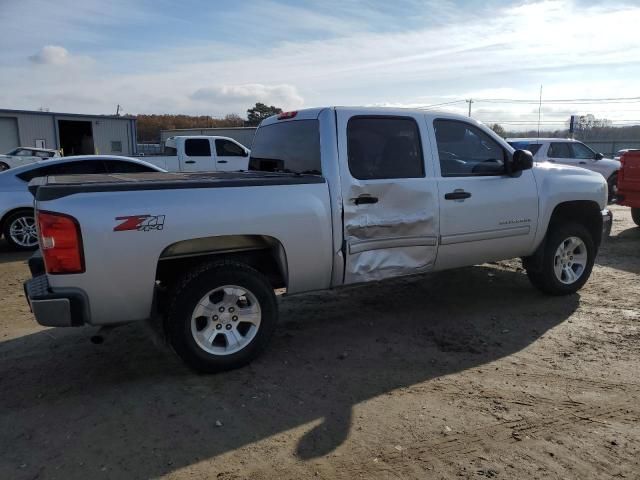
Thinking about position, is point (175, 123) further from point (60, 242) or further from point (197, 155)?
point (60, 242)

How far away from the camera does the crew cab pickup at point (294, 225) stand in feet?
11.1

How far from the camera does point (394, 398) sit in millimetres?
3576

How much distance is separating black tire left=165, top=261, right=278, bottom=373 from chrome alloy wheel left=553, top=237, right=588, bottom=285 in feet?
11.3

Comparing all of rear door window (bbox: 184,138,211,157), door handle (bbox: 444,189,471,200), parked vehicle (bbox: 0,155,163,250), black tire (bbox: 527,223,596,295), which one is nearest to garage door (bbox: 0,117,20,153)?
rear door window (bbox: 184,138,211,157)

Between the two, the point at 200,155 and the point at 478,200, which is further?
the point at 200,155

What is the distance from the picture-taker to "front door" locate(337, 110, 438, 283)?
4.32 m

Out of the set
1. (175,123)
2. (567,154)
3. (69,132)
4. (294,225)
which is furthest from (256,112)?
(294,225)

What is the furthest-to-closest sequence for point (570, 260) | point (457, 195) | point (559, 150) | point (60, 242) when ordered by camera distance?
point (559, 150) < point (570, 260) < point (457, 195) < point (60, 242)

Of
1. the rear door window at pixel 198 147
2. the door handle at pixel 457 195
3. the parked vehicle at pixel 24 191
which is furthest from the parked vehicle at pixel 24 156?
the door handle at pixel 457 195

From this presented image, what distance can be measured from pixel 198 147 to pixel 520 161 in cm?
1257

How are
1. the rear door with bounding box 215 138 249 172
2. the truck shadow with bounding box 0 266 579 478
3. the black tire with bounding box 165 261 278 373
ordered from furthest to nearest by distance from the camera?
the rear door with bounding box 215 138 249 172
the black tire with bounding box 165 261 278 373
the truck shadow with bounding box 0 266 579 478

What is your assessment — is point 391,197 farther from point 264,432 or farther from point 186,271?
point 264,432

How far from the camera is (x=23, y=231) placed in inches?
335

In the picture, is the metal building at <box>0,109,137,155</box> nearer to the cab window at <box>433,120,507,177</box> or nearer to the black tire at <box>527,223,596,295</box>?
the cab window at <box>433,120,507,177</box>
